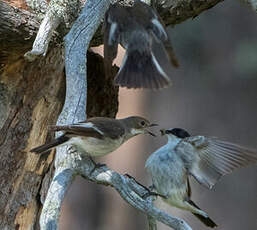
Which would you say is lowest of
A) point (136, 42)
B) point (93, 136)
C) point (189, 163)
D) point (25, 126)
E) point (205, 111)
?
point (205, 111)

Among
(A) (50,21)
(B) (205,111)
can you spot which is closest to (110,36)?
(A) (50,21)

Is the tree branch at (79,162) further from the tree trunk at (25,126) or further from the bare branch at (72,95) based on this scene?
the tree trunk at (25,126)

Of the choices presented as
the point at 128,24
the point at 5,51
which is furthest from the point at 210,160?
the point at 5,51

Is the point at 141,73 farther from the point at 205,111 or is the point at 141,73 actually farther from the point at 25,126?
the point at 205,111

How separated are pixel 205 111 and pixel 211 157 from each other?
3.30 m

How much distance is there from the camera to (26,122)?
4.25 m

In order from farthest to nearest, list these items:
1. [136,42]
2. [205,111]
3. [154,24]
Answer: [205,111], [136,42], [154,24]

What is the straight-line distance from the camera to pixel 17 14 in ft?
12.9

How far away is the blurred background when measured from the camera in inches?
283

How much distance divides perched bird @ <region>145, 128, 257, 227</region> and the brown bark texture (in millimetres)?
619

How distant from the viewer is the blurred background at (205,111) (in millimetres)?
7184

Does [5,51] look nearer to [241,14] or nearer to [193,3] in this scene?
[193,3]

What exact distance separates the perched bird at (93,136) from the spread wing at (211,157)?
0.36m

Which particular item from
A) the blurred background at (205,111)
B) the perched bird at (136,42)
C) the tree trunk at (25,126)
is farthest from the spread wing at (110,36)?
the blurred background at (205,111)
